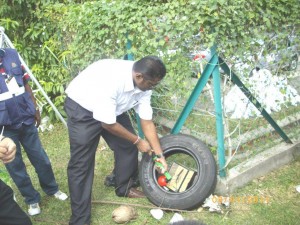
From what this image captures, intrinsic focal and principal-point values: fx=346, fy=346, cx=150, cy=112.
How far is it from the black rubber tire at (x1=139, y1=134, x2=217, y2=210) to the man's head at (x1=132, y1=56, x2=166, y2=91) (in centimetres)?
94

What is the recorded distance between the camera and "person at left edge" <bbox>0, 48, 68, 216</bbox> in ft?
10.5

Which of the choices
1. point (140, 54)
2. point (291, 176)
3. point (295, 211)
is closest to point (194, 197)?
point (295, 211)

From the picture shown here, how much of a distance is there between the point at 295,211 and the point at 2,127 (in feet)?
9.86

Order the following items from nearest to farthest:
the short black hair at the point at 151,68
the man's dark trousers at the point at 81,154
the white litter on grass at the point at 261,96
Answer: the short black hair at the point at 151,68, the man's dark trousers at the point at 81,154, the white litter on grass at the point at 261,96

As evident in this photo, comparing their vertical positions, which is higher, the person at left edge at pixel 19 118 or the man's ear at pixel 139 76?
the man's ear at pixel 139 76

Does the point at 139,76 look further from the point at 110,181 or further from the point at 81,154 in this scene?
the point at 110,181

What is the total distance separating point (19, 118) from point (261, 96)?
2636mm

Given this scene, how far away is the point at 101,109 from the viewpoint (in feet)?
9.98

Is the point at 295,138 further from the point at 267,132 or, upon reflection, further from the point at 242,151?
the point at 242,151

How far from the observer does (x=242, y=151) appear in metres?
4.36

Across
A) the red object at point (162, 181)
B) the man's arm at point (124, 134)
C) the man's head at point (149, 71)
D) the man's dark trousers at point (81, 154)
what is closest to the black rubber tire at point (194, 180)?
the red object at point (162, 181)

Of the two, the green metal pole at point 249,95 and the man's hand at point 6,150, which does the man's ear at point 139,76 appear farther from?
the man's hand at point 6,150

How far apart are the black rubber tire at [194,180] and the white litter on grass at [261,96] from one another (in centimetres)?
56

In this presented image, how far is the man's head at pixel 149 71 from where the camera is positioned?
9.85ft
